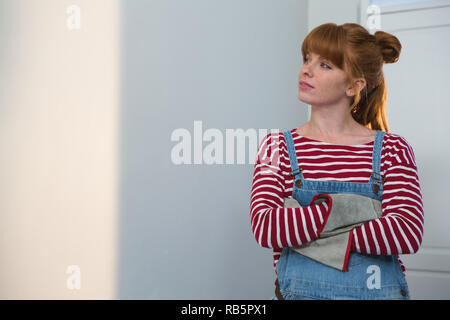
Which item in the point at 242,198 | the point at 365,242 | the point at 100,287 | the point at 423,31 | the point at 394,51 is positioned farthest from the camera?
the point at 423,31

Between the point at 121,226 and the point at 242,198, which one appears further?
the point at 242,198

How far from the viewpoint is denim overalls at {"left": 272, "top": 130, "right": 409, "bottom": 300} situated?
828 mm

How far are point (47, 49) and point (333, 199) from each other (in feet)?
3.26

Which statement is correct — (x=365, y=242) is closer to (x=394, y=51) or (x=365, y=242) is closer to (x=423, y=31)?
(x=394, y=51)

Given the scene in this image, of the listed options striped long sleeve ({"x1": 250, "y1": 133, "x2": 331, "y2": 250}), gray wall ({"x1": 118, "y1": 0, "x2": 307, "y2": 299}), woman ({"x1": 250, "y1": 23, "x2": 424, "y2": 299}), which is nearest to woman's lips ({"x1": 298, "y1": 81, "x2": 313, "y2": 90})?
woman ({"x1": 250, "y1": 23, "x2": 424, "y2": 299})

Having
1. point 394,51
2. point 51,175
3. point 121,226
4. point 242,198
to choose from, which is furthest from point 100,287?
point 394,51

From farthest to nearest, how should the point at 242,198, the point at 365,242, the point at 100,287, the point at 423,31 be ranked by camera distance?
the point at 423,31
the point at 242,198
the point at 100,287
the point at 365,242

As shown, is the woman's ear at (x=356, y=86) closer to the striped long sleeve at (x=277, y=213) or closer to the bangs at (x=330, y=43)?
the bangs at (x=330, y=43)

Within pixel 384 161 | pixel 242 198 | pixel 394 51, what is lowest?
pixel 242 198

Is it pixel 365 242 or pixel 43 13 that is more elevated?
pixel 43 13

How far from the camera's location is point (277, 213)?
81 centimetres

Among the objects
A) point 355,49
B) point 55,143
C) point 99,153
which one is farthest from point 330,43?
point 55,143

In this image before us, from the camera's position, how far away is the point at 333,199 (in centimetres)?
81

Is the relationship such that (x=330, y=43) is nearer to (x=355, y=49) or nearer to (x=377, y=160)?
(x=355, y=49)
